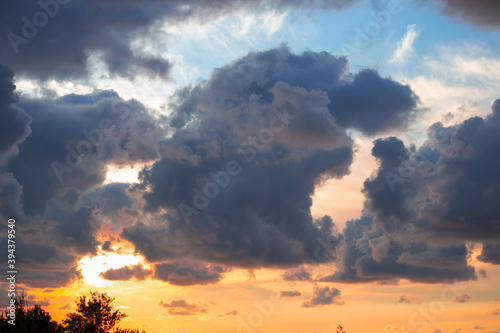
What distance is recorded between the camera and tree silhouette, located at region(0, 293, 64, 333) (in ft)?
314

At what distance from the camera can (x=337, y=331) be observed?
604 feet

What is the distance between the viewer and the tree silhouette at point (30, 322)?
95625mm

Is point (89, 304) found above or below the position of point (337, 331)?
above

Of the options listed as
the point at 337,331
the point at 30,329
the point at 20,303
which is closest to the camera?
the point at 30,329

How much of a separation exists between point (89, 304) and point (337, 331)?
87.8 m

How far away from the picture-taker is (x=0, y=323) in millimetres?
103625

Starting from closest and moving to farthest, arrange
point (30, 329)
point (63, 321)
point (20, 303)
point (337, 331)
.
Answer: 1. point (30, 329)
2. point (20, 303)
3. point (63, 321)
4. point (337, 331)

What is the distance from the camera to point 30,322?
105750 mm

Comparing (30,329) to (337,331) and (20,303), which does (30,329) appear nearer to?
(20,303)

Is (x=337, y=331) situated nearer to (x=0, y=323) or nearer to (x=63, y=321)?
Result: (x=63, y=321)

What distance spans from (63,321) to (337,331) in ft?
310

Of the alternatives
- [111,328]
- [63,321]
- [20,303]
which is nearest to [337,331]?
[111,328]

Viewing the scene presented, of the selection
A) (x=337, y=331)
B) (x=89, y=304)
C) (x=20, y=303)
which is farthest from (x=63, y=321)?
(x=337, y=331)

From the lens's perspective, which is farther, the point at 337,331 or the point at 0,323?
the point at 337,331
